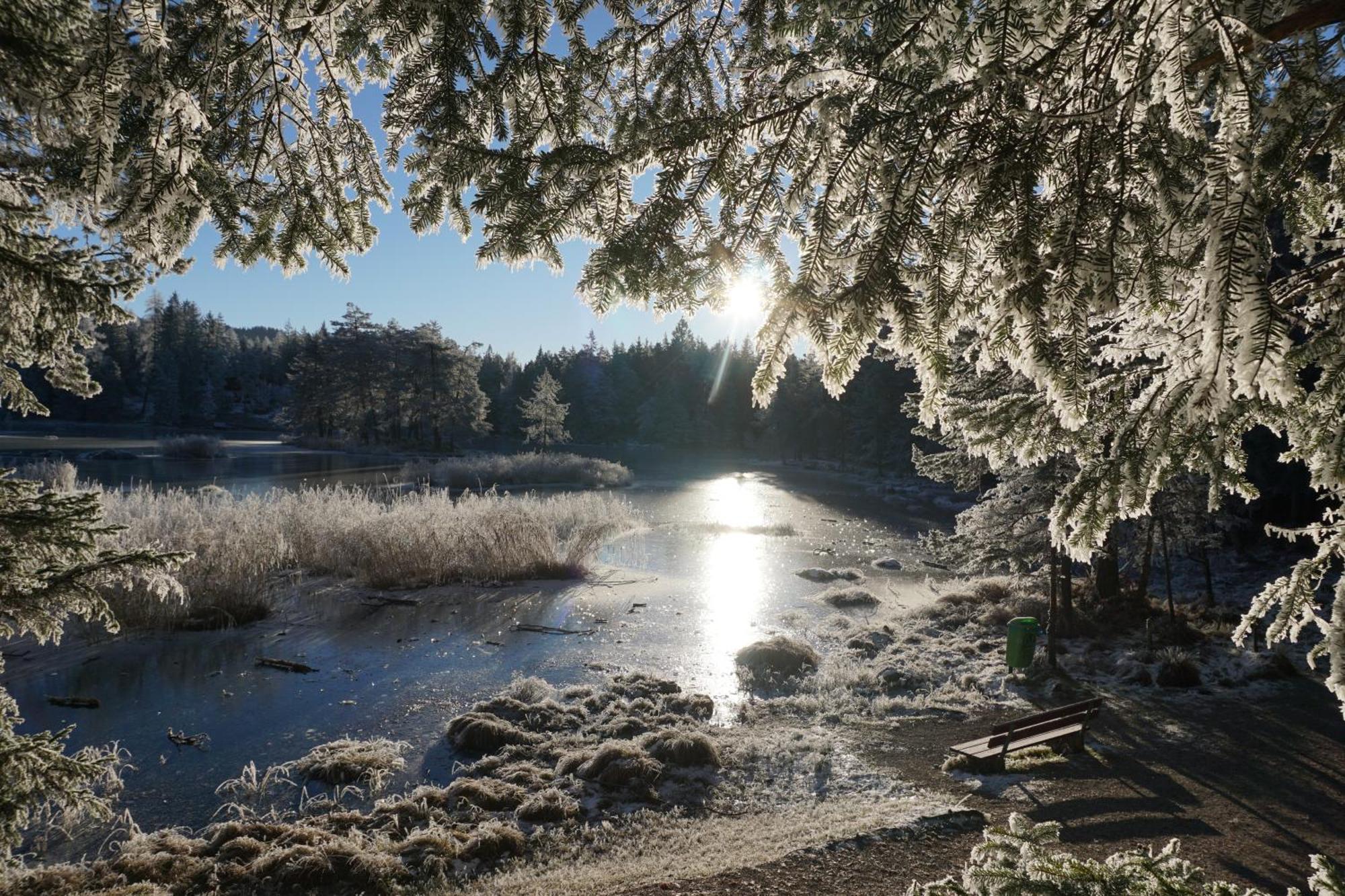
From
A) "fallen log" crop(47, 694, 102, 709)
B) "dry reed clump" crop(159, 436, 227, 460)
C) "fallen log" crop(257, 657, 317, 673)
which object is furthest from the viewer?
"dry reed clump" crop(159, 436, 227, 460)

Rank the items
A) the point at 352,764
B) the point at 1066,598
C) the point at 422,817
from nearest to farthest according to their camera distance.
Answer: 1. the point at 422,817
2. the point at 352,764
3. the point at 1066,598

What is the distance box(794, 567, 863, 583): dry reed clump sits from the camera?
18.4 metres

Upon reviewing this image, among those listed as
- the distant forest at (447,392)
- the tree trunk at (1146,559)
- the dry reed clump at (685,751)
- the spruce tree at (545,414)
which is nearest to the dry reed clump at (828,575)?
the tree trunk at (1146,559)

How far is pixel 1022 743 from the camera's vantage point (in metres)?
7.41

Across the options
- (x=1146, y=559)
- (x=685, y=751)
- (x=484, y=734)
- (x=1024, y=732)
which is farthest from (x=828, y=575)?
(x=484, y=734)

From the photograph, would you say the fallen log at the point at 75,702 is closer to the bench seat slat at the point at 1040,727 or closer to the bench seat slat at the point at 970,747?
the bench seat slat at the point at 970,747

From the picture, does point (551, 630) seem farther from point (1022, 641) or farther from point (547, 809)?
point (1022, 641)

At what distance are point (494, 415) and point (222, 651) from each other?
6959 centimetres

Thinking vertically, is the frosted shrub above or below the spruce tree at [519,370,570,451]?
below

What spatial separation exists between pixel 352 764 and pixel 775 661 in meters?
6.58

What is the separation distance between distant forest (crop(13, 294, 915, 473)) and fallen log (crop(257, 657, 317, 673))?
36.8 metres

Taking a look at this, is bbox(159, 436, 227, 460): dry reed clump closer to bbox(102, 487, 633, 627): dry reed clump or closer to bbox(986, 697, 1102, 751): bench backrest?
bbox(102, 487, 633, 627): dry reed clump

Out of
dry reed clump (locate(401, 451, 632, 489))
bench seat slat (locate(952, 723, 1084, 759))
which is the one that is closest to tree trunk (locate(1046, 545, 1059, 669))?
bench seat slat (locate(952, 723, 1084, 759))

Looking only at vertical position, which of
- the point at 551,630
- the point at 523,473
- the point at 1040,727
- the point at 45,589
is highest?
the point at 45,589
